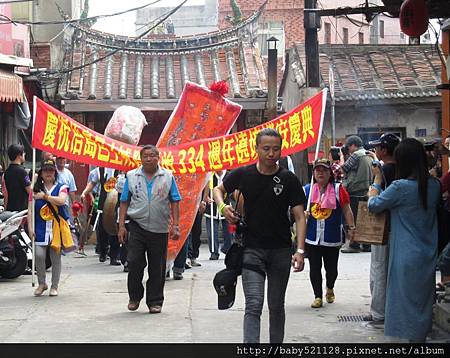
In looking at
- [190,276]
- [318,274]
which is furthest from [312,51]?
[318,274]

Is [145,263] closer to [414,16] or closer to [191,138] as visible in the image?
[191,138]

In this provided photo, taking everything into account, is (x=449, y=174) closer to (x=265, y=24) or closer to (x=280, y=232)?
(x=280, y=232)

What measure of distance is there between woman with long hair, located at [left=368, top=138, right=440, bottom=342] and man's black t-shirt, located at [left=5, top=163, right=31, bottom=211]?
279 inches

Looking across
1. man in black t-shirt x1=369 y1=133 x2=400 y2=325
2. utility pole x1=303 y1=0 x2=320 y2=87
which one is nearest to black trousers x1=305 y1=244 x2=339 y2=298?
man in black t-shirt x1=369 y1=133 x2=400 y2=325

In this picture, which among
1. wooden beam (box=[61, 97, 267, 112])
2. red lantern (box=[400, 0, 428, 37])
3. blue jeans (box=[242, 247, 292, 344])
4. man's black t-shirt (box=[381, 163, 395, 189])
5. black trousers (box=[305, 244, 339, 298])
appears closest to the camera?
blue jeans (box=[242, 247, 292, 344])

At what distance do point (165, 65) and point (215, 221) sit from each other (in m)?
10.3

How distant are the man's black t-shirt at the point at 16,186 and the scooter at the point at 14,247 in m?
0.56

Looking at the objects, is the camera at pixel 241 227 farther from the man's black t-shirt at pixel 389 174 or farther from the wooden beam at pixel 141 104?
the wooden beam at pixel 141 104

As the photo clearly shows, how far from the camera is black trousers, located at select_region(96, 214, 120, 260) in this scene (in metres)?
13.9

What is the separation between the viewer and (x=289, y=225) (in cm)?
697

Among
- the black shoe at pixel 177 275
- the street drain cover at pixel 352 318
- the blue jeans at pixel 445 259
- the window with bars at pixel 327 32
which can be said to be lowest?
the street drain cover at pixel 352 318

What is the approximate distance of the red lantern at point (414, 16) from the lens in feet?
29.1

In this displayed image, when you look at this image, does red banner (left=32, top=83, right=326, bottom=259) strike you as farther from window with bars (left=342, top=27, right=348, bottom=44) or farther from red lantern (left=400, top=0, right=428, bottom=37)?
window with bars (left=342, top=27, right=348, bottom=44)

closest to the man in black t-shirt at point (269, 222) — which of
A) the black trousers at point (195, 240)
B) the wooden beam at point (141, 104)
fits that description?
the black trousers at point (195, 240)
